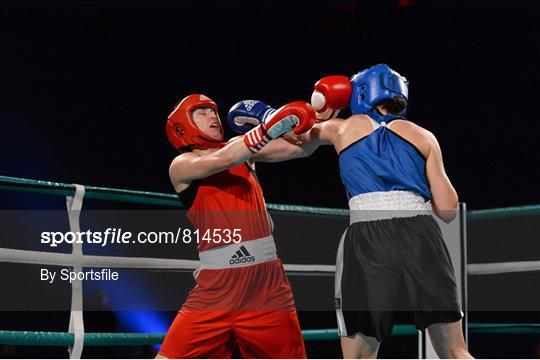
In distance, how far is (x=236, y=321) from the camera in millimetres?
2311

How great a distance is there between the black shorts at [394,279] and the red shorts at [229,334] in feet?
0.85

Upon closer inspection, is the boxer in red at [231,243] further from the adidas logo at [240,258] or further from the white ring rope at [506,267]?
the white ring rope at [506,267]

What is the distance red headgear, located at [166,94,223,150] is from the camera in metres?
2.51

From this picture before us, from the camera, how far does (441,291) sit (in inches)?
82.4

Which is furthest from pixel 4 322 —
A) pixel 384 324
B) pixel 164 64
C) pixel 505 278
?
pixel 384 324

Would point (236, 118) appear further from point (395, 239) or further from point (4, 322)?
point (4, 322)

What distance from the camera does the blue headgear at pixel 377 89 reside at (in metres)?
2.24

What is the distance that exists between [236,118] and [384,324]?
0.91 meters

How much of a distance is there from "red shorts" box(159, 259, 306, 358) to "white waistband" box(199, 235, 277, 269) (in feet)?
0.07

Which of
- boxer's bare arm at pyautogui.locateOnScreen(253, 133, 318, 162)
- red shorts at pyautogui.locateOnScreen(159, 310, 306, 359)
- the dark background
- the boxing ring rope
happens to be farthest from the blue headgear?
the dark background

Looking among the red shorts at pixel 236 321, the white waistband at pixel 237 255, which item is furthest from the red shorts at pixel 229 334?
the white waistband at pixel 237 255

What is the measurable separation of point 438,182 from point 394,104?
0.84 ft

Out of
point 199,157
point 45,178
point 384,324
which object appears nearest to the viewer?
point 384,324

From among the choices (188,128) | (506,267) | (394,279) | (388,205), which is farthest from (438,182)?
(506,267)
